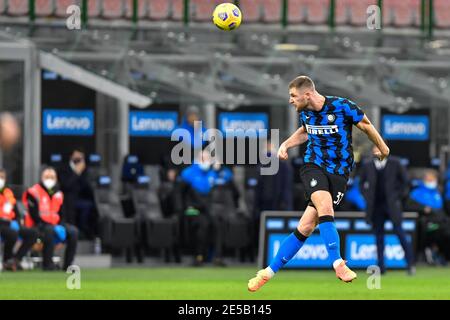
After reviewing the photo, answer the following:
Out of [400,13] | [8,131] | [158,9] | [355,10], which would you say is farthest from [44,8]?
[400,13]

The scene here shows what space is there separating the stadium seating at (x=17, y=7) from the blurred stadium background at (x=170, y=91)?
0.03 m

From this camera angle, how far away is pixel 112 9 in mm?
28328

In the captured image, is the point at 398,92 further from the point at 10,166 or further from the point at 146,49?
the point at 10,166

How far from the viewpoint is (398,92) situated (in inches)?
1078

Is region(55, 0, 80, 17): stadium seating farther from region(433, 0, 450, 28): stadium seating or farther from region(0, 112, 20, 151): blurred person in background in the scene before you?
region(433, 0, 450, 28): stadium seating

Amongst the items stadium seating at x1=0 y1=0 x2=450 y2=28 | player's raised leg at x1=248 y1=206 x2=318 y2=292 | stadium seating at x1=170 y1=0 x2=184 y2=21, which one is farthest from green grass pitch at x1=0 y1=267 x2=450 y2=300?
stadium seating at x1=170 y1=0 x2=184 y2=21

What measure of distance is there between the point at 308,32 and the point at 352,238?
291 inches

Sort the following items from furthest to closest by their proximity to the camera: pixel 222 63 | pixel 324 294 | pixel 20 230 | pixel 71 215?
pixel 222 63, pixel 71 215, pixel 20 230, pixel 324 294

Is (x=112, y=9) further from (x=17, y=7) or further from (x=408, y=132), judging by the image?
(x=408, y=132)

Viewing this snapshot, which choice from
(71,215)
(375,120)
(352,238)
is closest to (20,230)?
(71,215)

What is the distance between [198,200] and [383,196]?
4.34 meters

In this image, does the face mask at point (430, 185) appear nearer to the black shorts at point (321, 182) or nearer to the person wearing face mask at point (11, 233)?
the person wearing face mask at point (11, 233)

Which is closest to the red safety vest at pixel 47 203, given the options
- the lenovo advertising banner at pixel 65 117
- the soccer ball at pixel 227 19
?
the lenovo advertising banner at pixel 65 117

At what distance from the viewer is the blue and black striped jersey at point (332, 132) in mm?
14117
